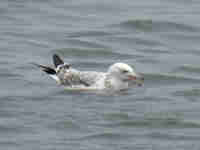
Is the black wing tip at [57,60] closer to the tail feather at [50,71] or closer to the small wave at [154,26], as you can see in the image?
the tail feather at [50,71]

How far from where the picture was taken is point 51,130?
16281 mm

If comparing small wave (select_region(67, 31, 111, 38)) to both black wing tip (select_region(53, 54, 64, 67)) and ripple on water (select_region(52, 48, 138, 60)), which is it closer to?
ripple on water (select_region(52, 48, 138, 60))

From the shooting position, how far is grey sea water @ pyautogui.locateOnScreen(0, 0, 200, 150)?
1616 cm

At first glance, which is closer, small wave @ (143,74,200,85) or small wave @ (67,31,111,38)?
small wave @ (143,74,200,85)

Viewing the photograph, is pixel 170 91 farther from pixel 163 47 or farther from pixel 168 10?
pixel 168 10

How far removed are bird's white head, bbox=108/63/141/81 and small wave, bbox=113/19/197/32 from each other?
5253 mm

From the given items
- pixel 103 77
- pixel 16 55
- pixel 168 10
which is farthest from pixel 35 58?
pixel 168 10

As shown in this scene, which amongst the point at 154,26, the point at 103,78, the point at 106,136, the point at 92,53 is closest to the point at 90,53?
the point at 92,53

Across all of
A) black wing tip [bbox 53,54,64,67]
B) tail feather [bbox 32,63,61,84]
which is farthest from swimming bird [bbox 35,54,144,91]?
black wing tip [bbox 53,54,64,67]

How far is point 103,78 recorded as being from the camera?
62.3ft

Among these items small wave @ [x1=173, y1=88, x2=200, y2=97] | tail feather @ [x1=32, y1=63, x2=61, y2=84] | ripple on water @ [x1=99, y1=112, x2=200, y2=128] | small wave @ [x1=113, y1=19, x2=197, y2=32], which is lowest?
ripple on water @ [x1=99, y1=112, x2=200, y2=128]

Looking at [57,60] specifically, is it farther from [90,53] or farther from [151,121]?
[151,121]

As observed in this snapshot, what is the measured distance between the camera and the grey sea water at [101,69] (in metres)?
16.2

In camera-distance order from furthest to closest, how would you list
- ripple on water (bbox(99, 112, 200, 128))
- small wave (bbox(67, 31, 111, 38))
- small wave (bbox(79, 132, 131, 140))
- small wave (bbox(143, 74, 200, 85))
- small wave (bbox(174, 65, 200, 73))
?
1. small wave (bbox(67, 31, 111, 38))
2. small wave (bbox(174, 65, 200, 73))
3. small wave (bbox(143, 74, 200, 85))
4. ripple on water (bbox(99, 112, 200, 128))
5. small wave (bbox(79, 132, 131, 140))
